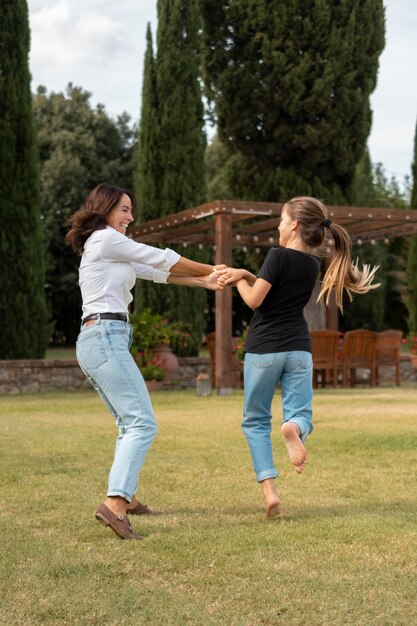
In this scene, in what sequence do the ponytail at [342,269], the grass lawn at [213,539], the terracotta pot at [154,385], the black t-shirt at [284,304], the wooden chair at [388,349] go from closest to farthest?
the grass lawn at [213,539], the black t-shirt at [284,304], the ponytail at [342,269], the terracotta pot at [154,385], the wooden chair at [388,349]

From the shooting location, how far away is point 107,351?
4.94m

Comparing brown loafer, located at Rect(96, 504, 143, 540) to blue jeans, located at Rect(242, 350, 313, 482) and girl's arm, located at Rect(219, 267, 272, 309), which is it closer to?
blue jeans, located at Rect(242, 350, 313, 482)

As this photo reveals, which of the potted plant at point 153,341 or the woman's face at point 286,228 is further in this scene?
the potted plant at point 153,341

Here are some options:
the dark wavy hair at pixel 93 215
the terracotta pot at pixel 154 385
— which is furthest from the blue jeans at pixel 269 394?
the terracotta pot at pixel 154 385

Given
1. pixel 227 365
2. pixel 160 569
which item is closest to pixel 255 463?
pixel 160 569

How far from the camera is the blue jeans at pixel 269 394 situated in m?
5.27

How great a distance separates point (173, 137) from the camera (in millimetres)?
21156

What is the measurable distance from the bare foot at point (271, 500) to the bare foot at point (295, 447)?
0.24 meters

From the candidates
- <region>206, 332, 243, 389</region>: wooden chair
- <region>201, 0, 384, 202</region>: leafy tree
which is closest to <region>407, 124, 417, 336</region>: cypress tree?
<region>201, 0, 384, 202</region>: leafy tree

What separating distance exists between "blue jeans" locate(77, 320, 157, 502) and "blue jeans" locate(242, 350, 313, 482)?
640 mm

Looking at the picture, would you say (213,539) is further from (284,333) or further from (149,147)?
(149,147)

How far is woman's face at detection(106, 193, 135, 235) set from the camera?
5.17 metres

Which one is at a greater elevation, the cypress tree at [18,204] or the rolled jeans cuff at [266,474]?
the cypress tree at [18,204]

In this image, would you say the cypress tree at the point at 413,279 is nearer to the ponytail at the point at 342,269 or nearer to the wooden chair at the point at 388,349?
the wooden chair at the point at 388,349
